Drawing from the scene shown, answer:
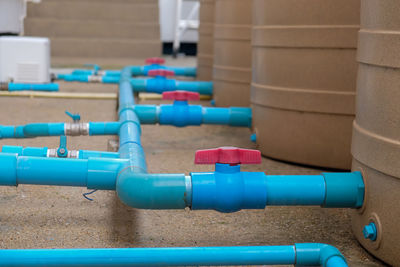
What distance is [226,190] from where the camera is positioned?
3.72 ft

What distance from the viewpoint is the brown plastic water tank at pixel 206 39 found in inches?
149

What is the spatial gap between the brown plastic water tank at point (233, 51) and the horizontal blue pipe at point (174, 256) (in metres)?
1.84

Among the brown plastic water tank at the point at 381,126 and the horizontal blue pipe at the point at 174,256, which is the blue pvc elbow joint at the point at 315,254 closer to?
the horizontal blue pipe at the point at 174,256

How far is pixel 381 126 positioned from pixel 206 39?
279 centimetres

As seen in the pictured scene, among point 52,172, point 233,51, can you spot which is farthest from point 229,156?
point 233,51

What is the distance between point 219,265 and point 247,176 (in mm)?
254

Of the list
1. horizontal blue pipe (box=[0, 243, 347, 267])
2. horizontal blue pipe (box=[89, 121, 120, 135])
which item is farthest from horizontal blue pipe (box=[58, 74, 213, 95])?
horizontal blue pipe (box=[0, 243, 347, 267])

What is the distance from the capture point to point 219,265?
98cm

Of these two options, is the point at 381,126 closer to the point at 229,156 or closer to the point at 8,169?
the point at 229,156

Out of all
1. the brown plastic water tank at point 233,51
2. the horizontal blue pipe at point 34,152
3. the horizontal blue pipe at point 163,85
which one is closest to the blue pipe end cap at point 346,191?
the horizontal blue pipe at point 34,152

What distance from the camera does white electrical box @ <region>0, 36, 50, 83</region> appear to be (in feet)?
11.9

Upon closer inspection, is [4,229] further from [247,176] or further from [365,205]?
[365,205]

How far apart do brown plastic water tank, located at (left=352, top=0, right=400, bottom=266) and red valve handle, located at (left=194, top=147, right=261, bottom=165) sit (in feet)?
0.84

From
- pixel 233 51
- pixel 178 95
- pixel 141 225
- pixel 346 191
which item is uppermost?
pixel 233 51
